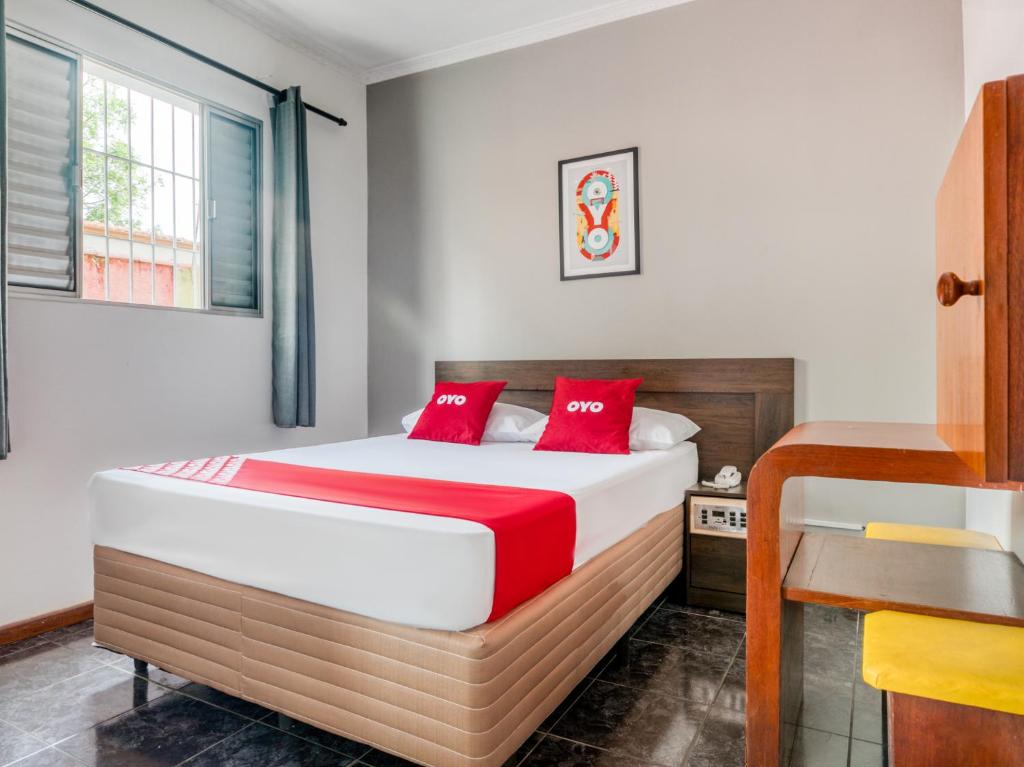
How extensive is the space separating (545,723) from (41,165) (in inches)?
112

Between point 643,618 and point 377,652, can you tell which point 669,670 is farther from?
point 377,652

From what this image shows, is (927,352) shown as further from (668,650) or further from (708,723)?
(708,723)

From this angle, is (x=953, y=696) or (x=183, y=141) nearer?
(x=953, y=696)

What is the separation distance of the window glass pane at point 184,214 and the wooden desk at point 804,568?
3076 millimetres

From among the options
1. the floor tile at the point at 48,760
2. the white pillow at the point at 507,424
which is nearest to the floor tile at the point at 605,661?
the white pillow at the point at 507,424

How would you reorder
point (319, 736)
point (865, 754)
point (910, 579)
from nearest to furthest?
1. point (910, 579)
2. point (865, 754)
3. point (319, 736)

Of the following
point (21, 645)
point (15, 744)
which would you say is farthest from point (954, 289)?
point (21, 645)

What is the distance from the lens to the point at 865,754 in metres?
1.72

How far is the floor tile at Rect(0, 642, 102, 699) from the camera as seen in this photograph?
7.07ft

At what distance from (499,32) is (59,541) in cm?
335

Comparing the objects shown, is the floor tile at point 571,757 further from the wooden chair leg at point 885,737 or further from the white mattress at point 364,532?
the wooden chair leg at point 885,737

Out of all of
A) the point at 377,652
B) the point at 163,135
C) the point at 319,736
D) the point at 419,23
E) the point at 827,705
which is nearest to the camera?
the point at 377,652

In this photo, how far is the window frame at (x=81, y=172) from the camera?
265 cm

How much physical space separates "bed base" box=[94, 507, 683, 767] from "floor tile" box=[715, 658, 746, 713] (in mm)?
354
